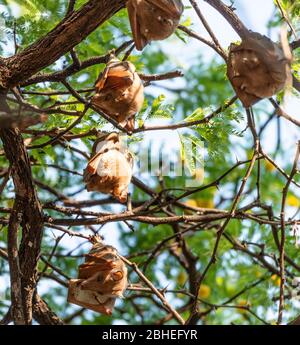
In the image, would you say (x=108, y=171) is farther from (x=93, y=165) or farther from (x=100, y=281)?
(x=100, y=281)

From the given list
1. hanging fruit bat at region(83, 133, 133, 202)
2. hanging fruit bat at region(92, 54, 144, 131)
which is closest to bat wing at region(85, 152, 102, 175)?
hanging fruit bat at region(83, 133, 133, 202)

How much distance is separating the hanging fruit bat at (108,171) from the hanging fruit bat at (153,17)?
300 mm

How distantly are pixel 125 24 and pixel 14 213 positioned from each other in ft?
2.55

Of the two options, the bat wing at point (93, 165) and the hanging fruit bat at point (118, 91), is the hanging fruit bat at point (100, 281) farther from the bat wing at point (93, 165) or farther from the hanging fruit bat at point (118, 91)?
the hanging fruit bat at point (118, 91)

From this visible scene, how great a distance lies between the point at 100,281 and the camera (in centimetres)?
202

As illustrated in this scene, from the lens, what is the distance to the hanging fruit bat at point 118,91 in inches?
76.5

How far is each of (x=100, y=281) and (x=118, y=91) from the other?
464 millimetres

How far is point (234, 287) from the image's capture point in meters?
4.15

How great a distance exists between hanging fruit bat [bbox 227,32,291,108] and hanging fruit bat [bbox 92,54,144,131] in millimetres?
245

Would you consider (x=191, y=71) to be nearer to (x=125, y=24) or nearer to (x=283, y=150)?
(x=283, y=150)

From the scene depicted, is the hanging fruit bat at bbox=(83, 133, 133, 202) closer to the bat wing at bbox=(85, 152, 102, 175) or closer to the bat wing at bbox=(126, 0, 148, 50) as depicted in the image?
the bat wing at bbox=(85, 152, 102, 175)

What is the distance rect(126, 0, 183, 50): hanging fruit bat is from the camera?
5.98ft
